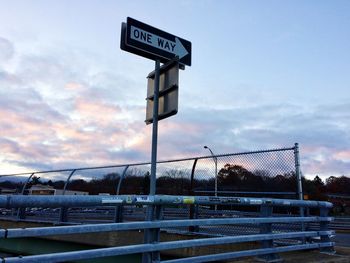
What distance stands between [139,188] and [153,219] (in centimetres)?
684

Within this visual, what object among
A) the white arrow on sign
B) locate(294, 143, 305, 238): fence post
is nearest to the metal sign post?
the white arrow on sign

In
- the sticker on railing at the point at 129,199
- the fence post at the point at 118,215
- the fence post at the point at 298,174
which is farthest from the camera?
the fence post at the point at 118,215

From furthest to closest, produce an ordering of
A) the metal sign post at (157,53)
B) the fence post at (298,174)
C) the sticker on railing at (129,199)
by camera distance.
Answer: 1. the fence post at (298,174)
2. the metal sign post at (157,53)
3. the sticker on railing at (129,199)

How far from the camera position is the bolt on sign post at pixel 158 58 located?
5.34 metres

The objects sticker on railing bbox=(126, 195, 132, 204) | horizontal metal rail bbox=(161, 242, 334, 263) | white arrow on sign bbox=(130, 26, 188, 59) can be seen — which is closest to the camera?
sticker on railing bbox=(126, 195, 132, 204)

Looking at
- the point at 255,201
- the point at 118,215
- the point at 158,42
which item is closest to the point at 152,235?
the point at 255,201

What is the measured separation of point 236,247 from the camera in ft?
22.6

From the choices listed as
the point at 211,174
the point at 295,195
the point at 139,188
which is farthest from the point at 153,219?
the point at 139,188

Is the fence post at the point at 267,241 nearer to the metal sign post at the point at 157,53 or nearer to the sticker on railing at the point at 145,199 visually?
the metal sign post at the point at 157,53

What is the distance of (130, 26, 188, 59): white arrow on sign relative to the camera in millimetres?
5445

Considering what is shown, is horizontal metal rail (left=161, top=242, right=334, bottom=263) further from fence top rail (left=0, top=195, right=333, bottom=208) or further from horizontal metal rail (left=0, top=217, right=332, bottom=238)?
fence top rail (left=0, top=195, right=333, bottom=208)

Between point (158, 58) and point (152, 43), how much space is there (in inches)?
9.3

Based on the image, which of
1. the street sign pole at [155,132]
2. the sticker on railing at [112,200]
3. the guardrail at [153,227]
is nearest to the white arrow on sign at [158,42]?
the street sign pole at [155,132]

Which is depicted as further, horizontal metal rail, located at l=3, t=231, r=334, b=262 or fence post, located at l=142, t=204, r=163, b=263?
fence post, located at l=142, t=204, r=163, b=263
